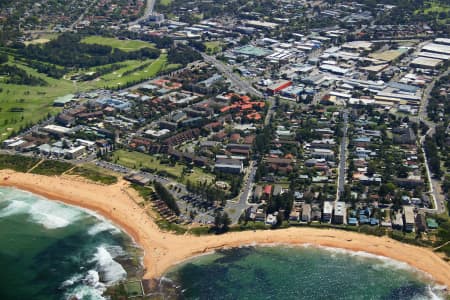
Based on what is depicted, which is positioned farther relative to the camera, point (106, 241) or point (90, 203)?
point (90, 203)

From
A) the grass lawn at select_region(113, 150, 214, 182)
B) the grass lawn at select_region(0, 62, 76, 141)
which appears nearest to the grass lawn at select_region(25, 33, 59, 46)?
the grass lawn at select_region(0, 62, 76, 141)

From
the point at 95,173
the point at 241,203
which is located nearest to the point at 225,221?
the point at 241,203

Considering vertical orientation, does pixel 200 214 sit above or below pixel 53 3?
below

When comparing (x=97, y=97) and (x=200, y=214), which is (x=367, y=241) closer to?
(x=200, y=214)

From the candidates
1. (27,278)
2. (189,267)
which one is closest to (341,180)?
(189,267)

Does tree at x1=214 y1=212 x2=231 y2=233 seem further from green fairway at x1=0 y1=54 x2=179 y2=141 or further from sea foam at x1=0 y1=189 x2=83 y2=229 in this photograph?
green fairway at x1=0 y1=54 x2=179 y2=141

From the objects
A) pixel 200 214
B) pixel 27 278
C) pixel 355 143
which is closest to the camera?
pixel 27 278

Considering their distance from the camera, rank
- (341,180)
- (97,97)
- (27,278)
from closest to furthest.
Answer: (27,278), (341,180), (97,97)

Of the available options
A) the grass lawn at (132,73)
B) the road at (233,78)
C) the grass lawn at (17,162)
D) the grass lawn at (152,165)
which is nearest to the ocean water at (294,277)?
the grass lawn at (152,165)
